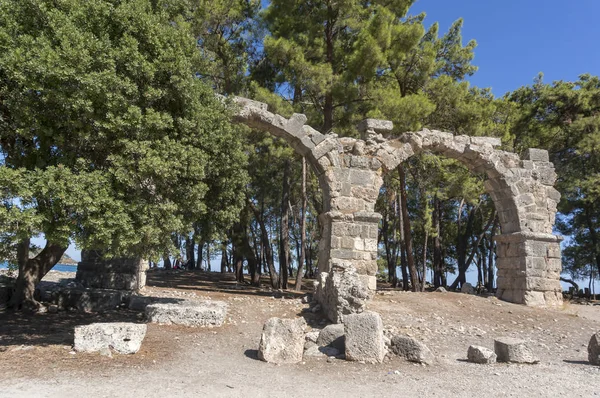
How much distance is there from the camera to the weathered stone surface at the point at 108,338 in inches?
223

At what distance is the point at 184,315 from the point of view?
766cm

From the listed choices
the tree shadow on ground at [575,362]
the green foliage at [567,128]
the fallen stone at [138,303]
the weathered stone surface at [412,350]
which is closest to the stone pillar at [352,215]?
the weathered stone surface at [412,350]

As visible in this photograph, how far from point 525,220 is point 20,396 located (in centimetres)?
1231

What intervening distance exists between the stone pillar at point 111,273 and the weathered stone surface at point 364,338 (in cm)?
678

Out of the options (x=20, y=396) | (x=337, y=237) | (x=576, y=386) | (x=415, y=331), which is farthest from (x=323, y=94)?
(x=20, y=396)

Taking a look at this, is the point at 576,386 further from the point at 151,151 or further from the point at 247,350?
the point at 151,151

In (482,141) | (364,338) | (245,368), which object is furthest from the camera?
(482,141)

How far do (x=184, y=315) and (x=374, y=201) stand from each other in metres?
5.42

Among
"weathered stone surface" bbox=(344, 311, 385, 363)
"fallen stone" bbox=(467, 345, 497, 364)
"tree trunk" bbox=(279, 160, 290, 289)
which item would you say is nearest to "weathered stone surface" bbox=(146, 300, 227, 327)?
"weathered stone surface" bbox=(344, 311, 385, 363)

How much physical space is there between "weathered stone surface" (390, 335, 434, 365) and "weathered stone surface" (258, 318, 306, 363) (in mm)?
1405

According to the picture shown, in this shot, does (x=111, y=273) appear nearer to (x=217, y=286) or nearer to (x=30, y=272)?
(x=30, y=272)

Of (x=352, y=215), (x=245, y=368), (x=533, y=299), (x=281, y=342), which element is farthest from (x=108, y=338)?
(x=533, y=299)

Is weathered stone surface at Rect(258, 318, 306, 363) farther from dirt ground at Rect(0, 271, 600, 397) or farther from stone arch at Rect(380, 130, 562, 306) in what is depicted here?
stone arch at Rect(380, 130, 562, 306)

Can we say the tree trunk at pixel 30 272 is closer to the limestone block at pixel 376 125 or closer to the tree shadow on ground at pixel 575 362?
the limestone block at pixel 376 125
